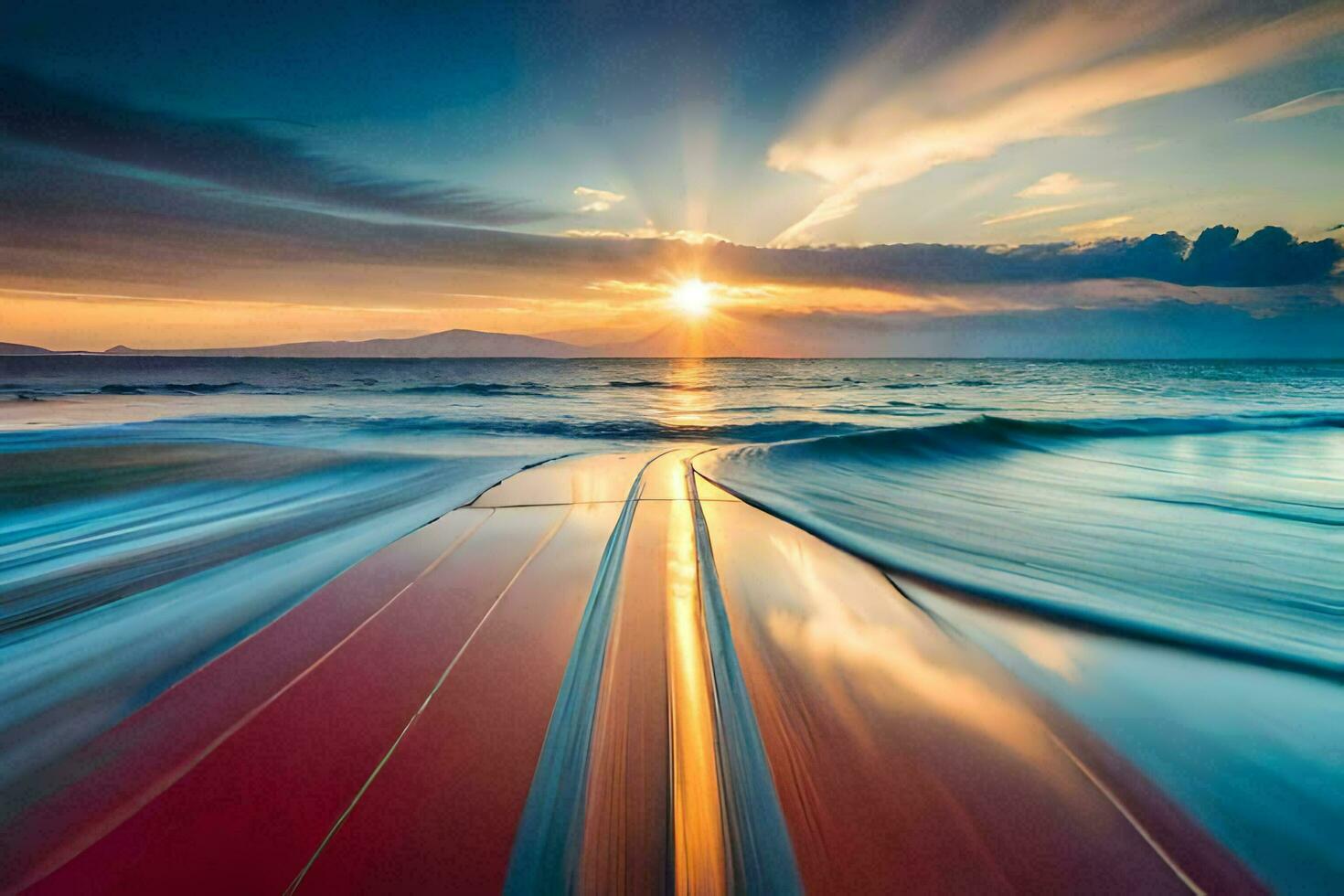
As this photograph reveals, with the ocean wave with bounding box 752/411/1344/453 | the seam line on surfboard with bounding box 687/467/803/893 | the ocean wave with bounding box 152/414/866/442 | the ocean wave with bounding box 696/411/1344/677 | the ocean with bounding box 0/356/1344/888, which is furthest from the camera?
the ocean wave with bounding box 152/414/866/442

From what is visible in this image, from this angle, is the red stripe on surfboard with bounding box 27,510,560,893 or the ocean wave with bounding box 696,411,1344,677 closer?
the red stripe on surfboard with bounding box 27,510,560,893

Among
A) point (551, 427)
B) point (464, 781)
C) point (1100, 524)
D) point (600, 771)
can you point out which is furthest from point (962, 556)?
point (551, 427)

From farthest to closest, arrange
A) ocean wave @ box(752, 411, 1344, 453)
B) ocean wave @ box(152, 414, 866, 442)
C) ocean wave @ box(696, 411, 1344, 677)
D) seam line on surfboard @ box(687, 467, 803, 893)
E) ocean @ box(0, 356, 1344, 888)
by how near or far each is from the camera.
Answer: ocean wave @ box(152, 414, 866, 442) → ocean wave @ box(752, 411, 1344, 453) → ocean wave @ box(696, 411, 1344, 677) → ocean @ box(0, 356, 1344, 888) → seam line on surfboard @ box(687, 467, 803, 893)

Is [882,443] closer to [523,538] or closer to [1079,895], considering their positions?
[523,538]

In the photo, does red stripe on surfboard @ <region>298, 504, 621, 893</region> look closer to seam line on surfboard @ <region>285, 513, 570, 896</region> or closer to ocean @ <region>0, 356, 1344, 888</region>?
seam line on surfboard @ <region>285, 513, 570, 896</region>

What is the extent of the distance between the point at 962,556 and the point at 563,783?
3.32 meters

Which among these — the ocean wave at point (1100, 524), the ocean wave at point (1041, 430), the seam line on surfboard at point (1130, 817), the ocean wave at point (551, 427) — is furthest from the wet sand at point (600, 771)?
the ocean wave at point (551, 427)

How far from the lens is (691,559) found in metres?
3.80

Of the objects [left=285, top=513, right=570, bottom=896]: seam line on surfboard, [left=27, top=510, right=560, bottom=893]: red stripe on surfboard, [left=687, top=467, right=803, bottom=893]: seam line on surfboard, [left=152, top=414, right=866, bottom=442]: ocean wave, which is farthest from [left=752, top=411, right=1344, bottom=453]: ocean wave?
[left=27, top=510, right=560, bottom=893]: red stripe on surfboard

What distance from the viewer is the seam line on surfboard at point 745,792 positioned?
1445mm

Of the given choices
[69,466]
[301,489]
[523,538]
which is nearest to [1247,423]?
[523,538]

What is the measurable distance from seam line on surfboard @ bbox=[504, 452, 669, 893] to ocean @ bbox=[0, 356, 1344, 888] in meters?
1.65

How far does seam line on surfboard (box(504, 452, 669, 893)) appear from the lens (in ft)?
4.76

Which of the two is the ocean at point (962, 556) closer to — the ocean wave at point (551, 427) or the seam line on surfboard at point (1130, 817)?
the seam line on surfboard at point (1130, 817)
